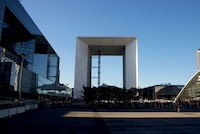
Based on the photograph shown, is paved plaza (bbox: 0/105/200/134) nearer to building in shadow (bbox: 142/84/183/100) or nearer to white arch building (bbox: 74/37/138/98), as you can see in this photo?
white arch building (bbox: 74/37/138/98)

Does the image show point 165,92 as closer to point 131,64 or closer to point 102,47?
point 131,64

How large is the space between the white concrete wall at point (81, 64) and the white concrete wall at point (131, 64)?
61.3ft

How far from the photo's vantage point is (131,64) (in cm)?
12012

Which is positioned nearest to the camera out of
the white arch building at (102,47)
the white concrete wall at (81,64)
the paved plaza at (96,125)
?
the paved plaza at (96,125)

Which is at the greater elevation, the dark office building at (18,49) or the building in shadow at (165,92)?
the dark office building at (18,49)

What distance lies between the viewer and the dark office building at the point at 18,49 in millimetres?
71562

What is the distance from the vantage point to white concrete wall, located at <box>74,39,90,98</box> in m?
120

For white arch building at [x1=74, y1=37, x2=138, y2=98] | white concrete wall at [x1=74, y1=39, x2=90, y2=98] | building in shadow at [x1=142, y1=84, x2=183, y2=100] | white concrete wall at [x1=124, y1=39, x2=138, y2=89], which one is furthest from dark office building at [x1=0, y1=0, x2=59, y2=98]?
building in shadow at [x1=142, y1=84, x2=183, y2=100]

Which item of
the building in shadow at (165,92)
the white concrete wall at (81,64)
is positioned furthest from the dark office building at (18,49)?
the building in shadow at (165,92)

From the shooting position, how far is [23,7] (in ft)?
273

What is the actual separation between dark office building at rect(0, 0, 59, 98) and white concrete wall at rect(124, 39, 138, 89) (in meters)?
40.2

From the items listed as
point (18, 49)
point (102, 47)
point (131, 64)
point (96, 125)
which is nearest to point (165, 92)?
point (131, 64)

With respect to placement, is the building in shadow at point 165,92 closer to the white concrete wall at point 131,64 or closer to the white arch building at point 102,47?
the white arch building at point 102,47

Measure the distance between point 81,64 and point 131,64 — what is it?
23.6m
